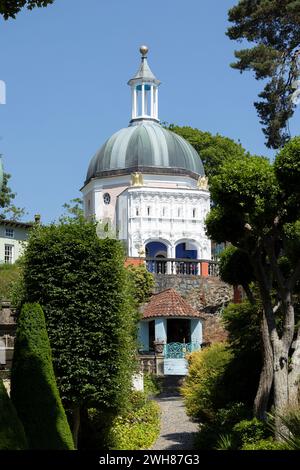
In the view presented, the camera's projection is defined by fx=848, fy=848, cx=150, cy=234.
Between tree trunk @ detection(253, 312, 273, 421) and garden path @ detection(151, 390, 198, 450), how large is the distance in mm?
3216

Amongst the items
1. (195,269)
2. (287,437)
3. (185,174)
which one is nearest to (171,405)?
(287,437)

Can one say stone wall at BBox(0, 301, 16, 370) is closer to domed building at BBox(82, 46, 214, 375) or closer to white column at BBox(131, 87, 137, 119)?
domed building at BBox(82, 46, 214, 375)

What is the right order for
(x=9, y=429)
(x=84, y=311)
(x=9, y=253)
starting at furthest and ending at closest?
(x=9, y=253) → (x=84, y=311) → (x=9, y=429)

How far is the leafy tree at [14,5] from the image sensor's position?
10508 mm

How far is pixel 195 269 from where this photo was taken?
47.3m

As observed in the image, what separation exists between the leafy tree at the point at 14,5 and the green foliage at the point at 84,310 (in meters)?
11.5

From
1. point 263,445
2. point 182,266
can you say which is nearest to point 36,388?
point 263,445

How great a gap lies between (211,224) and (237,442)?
16.2 ft

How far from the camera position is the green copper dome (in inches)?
2255

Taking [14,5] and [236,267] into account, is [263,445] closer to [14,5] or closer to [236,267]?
[236,267]

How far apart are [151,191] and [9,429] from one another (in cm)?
4507

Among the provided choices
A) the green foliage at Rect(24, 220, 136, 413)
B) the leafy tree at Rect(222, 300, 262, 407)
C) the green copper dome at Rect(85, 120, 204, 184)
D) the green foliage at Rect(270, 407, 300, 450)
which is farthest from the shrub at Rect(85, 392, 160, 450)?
the green copper dome at Rect(85, 120, 204, 184)

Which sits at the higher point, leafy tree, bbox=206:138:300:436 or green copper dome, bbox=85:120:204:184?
green copper dome, bbox=85:120:204:184

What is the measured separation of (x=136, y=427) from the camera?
79.0 ft
